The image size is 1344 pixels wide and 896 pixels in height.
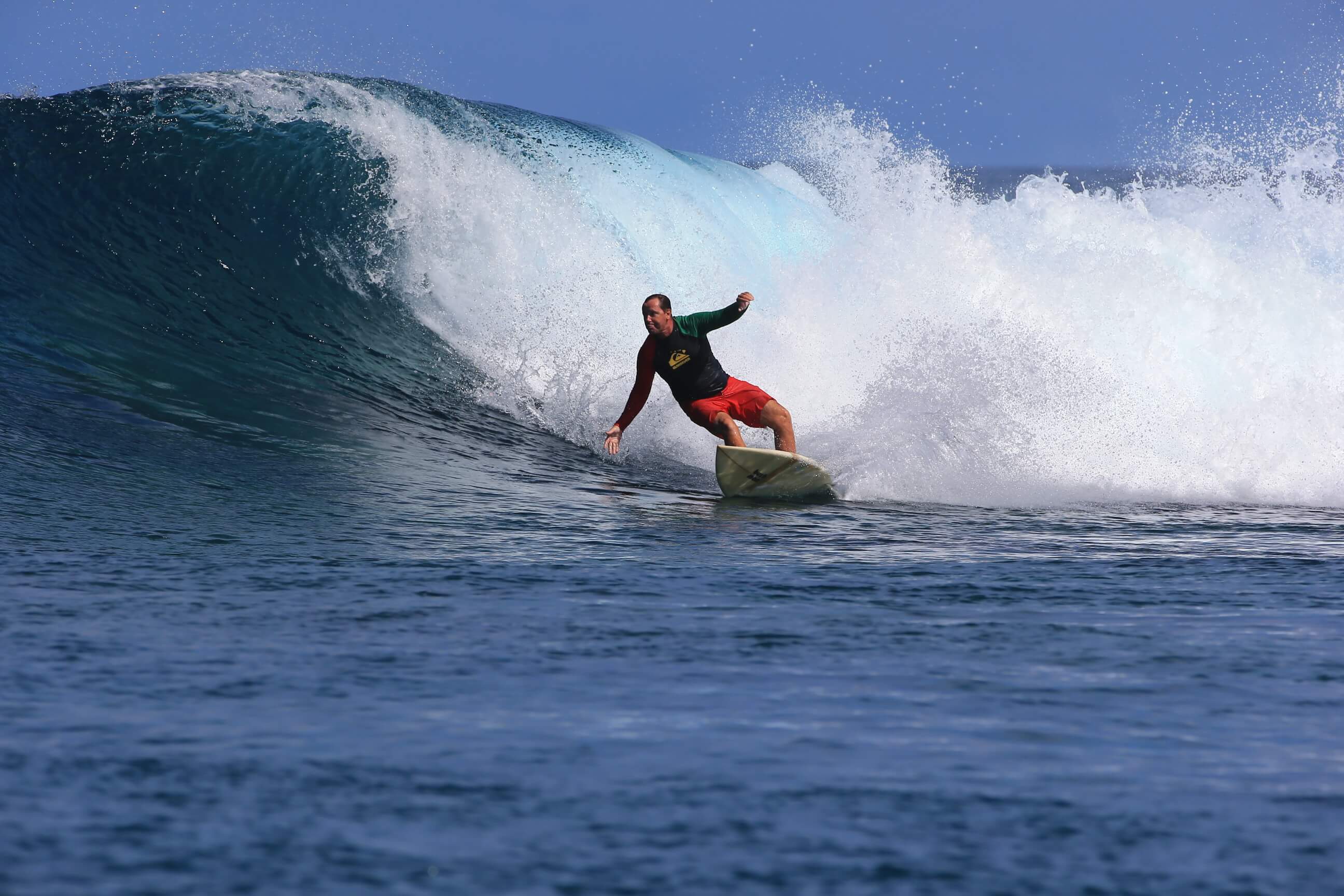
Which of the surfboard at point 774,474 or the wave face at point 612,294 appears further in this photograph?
the wave face at point 612,294

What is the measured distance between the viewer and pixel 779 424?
9.04 meters

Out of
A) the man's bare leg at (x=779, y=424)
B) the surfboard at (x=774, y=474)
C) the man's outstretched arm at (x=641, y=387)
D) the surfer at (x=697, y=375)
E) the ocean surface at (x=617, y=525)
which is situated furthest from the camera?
the man's outstretched arm at (x=641, y=387)

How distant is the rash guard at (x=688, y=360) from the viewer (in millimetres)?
9258

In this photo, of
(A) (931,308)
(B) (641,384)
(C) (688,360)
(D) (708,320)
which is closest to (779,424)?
(C) (688,360)

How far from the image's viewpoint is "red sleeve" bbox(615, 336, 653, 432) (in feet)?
30.7

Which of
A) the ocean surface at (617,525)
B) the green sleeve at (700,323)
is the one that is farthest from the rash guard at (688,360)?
the ocean surface at (617,525)

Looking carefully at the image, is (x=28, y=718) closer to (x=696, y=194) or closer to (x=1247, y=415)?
(x=1247, y=415)

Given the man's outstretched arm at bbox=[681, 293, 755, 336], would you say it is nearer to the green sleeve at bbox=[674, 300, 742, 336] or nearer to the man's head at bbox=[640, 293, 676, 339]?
the green sleeve at bbox=[674, 300, 742, 336]

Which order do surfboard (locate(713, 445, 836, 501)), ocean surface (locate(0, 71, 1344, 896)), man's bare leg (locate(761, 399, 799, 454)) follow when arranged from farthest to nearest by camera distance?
man's bare leg (locate(761, 399, 799, 454))
surfboard (locate(713, 445, 836, 501))
ocean surface (locate(0, 71, 1344, 896))

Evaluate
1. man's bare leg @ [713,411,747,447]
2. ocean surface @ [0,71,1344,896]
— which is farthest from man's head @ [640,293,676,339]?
ocean surface @ [0,71,1344,896]

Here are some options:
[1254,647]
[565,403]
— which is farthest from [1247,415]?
[1254,647]

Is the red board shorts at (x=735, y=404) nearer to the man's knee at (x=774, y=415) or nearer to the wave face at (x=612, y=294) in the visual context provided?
the man's knee at (x=774, y=415)

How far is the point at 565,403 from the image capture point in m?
11.0

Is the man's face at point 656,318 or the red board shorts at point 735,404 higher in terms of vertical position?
the man's face at point 656,318
